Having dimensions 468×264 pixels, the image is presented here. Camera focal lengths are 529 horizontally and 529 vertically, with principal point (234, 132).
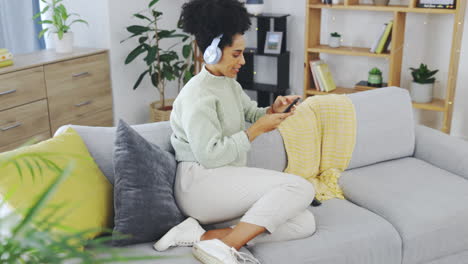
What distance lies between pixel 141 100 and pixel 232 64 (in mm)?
2422

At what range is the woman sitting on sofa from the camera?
1759mm

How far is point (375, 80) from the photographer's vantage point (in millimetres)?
4016

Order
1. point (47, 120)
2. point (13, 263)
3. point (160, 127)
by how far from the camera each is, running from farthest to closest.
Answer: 1. point (47, 120)
2. point (160, 127)
3. point (13, 263)

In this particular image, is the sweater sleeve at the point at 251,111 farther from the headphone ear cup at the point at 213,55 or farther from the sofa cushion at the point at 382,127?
the sofa cushion at the point at 382,127

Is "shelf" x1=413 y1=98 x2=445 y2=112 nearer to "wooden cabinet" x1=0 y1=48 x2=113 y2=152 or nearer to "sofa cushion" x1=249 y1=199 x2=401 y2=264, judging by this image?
"sofa cushion" x1=249 y1=199 x2=401 y2=264

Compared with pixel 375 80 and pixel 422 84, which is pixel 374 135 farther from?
pixel 375 80

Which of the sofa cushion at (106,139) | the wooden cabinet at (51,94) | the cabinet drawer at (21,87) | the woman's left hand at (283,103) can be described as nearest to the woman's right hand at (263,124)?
the woman's left hand at (283,103)

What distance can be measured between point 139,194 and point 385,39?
2.75m

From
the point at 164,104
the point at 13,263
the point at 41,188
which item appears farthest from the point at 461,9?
the point at 13,263

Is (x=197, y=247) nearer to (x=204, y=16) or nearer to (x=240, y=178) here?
(x=240, y=178)

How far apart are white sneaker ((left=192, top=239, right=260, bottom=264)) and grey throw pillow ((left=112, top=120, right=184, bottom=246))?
0.15 metres

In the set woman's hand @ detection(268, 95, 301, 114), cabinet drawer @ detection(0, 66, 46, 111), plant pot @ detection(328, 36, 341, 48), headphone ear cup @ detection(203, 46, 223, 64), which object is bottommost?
cabinet drawer @ detection(0, 66, 46, 111)

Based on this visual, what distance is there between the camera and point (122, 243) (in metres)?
1.69

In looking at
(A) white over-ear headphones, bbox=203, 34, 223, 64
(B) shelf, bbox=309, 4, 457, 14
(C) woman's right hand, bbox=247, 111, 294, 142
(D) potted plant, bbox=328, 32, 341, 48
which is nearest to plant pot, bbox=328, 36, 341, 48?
(D) potted plant, bbox=328, 32, 341, 48
